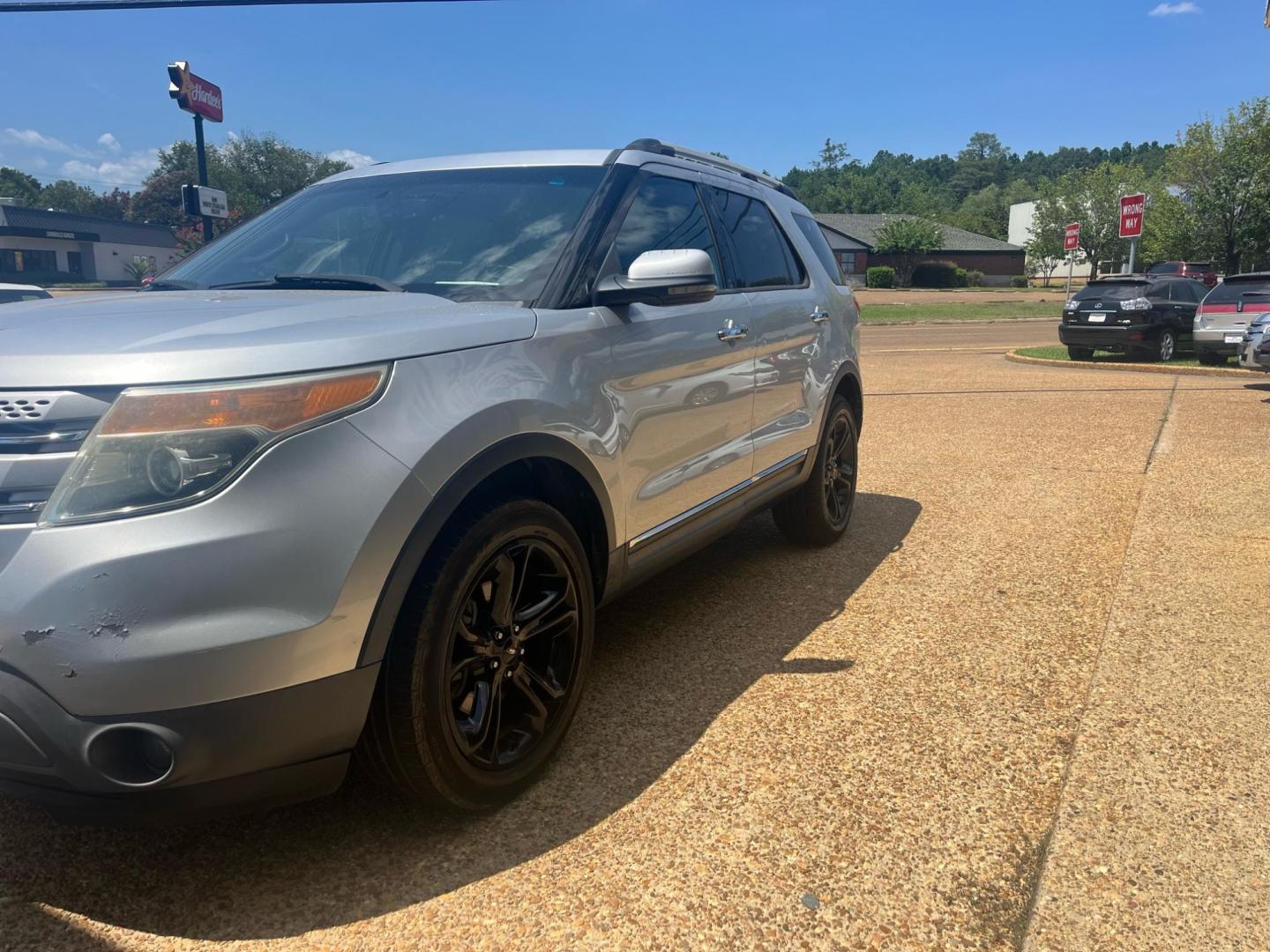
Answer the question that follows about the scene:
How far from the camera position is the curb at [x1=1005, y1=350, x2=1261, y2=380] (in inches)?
558

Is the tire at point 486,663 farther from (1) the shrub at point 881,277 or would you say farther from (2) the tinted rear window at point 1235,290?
(1) the shrub at point 881,277

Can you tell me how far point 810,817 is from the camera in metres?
2.67

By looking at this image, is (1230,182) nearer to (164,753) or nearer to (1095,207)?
(1095,207)

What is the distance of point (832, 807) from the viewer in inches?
107

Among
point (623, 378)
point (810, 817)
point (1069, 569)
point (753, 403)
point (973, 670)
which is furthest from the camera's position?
point (1069, 569)

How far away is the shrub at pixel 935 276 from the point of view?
75188 millimetres

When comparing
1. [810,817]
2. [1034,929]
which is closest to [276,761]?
[810,817]

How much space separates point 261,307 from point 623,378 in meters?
1.11

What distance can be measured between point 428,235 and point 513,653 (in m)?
1.47

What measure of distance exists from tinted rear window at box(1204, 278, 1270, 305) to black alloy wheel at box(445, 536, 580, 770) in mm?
15171

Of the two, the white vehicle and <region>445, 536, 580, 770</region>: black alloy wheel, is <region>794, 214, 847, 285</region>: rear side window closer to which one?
<region>445, 536, 580, 770</region>: black alloy wheel

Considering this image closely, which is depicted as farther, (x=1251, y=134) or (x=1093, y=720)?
(x=1251, y=134)

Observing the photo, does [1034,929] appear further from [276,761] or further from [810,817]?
[276,761]

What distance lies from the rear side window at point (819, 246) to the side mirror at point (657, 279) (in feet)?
7.79
